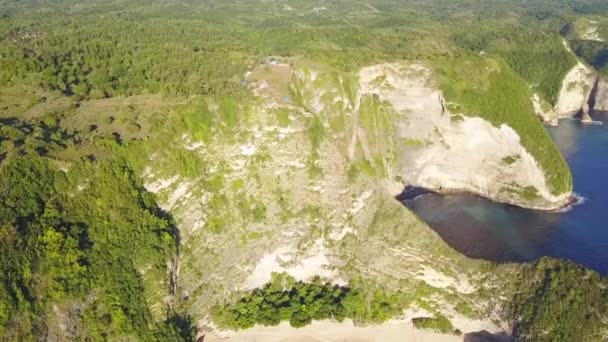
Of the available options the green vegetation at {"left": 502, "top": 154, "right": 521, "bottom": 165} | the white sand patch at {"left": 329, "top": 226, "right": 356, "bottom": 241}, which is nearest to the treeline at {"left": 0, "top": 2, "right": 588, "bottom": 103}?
the green vegetation at {"left": 502, "top": 154, "right": 521, "bottom": 165}

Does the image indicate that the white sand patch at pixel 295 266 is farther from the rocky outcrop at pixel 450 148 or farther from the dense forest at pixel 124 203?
the rocky outcrop at pixel 450 148

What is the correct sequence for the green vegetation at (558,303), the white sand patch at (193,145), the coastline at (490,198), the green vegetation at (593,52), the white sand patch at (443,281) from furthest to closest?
the green vegetation at (593,52) < the coastline at (490,198) < the white sand patch at (193,145) < the white sand patch at (443,281) < the green vegetation at (558,303)

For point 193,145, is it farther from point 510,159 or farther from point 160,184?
point 510,159

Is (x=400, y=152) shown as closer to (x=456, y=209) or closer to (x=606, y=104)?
(x=456, y=209)

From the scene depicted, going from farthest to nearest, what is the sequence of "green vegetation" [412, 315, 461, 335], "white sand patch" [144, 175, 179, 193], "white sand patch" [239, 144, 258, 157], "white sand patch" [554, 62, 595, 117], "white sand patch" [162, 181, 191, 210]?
"white sand patch" [554, 62, 595, 117] < "white sand patch" [239, 144, 258, 157] < "green vegetation" [412, 315, 461, 335] < "white sand patch" [162, 181, 191, 210] < "white sand patch" [144, 175, 179, 193]

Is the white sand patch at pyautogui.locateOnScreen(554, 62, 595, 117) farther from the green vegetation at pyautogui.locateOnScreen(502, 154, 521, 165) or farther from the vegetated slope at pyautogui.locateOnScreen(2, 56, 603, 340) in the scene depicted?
the vegetated slope at pyautogui.locateOnScreen(2, 56, 603, 340)

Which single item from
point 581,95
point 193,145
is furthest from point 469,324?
point 581,95

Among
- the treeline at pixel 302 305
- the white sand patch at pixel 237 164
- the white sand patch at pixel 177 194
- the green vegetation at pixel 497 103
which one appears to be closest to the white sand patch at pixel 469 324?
the treeline at pixel 302 305
